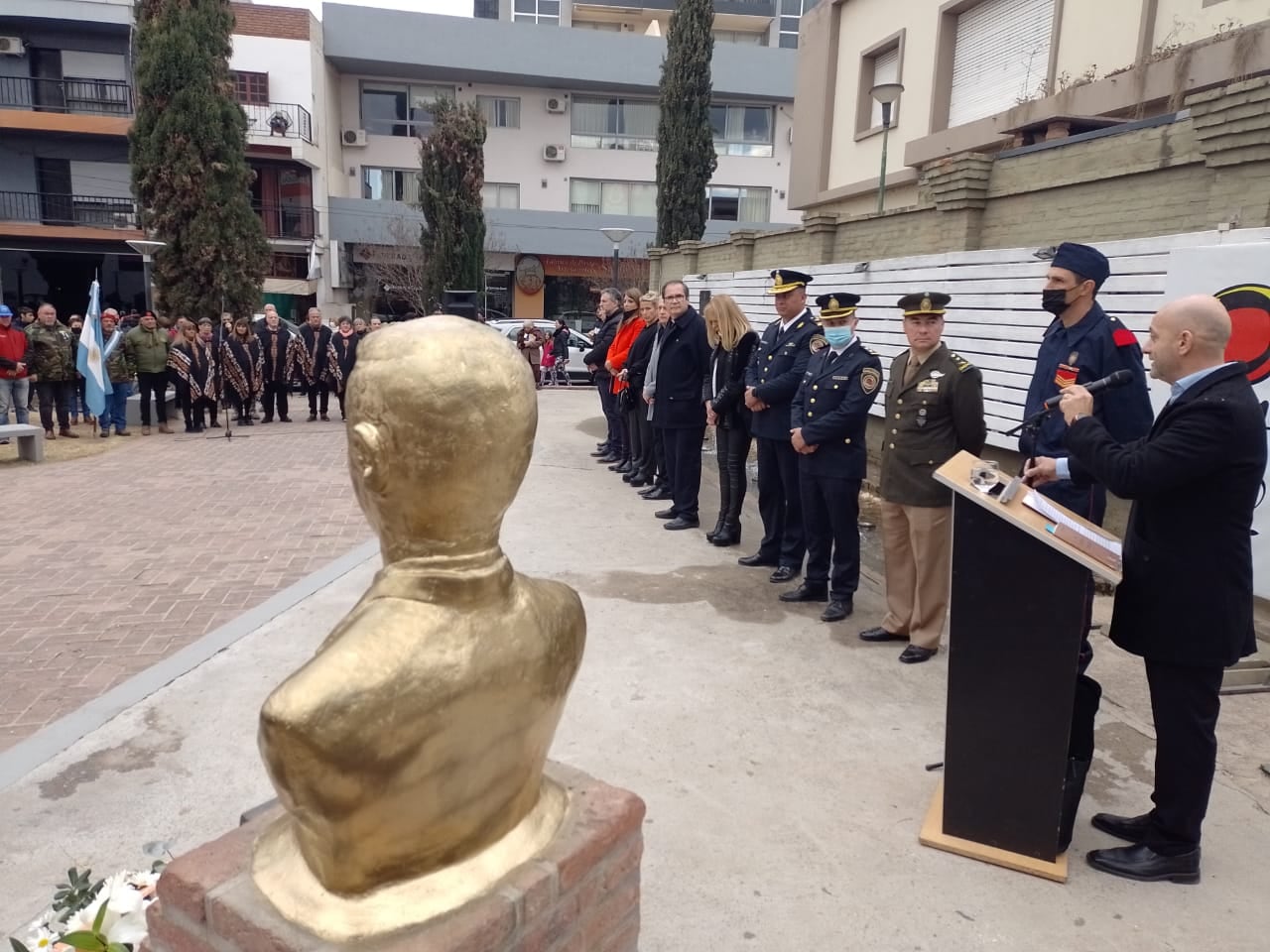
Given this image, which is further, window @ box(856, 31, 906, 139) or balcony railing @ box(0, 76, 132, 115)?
balcony railing @ box(0, 76, 132, 115)

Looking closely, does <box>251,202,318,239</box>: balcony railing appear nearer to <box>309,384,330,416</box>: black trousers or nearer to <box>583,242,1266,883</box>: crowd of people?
<box>309,384,330,416</box>: black trousers

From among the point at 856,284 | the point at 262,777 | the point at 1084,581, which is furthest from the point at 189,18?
the point at 1084,581

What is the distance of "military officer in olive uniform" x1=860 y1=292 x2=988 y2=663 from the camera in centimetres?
425

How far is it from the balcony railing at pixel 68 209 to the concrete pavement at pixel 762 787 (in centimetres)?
2454

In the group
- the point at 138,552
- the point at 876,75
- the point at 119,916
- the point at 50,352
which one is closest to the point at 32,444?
the point at 50,352

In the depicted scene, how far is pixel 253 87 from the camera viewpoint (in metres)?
26.6

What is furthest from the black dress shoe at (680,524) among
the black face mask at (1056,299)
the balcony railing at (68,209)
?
the balcony railing at (68,209)

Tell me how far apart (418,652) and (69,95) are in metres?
29.2

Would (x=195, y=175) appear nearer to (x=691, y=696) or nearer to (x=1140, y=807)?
(x=691, y=696)

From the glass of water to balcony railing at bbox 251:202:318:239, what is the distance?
93.8 feet

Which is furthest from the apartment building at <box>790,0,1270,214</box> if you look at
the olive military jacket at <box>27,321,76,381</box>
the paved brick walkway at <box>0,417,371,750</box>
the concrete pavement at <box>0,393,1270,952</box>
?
the olive military jacket at <box>27,321,76,381</box>

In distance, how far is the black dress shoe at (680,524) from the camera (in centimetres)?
704

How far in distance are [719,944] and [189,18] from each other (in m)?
20.8

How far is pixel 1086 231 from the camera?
24.7 feet
